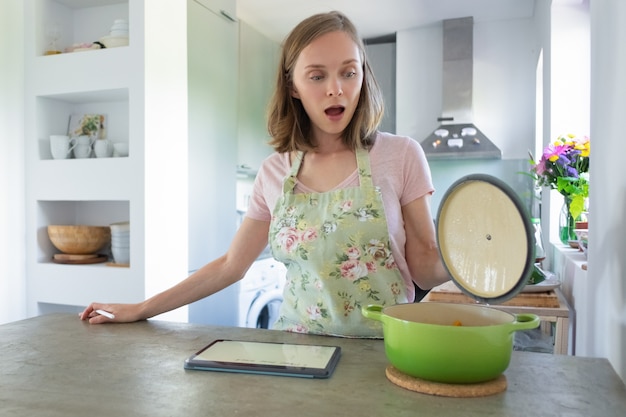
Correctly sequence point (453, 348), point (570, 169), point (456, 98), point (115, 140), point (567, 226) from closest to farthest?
point (453, 348), point (570, 169), point (567, 226), point (115, 140), point (456, 98)

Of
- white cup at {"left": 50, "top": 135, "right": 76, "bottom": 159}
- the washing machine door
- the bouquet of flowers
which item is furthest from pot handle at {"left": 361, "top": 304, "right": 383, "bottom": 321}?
the washing machine door

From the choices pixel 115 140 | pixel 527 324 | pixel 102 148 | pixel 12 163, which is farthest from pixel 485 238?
pixel 12 163

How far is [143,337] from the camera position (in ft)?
3.21

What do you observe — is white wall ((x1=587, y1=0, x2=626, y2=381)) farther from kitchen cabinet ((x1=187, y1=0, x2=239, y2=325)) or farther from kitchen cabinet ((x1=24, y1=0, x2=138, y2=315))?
kitchen cabinet ((x1=187, y1=0, x2=239, y2=325))

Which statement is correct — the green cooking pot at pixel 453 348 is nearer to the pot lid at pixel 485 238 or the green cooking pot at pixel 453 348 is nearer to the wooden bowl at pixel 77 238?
the pot lid at pixel 485 238

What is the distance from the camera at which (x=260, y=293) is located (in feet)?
10.9

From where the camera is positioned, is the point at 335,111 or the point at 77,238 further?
the point at 77,238

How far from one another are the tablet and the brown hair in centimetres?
50

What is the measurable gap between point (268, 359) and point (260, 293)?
8.38 feet

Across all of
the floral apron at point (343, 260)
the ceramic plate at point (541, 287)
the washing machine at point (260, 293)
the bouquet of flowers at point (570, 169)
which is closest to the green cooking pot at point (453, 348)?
the floral apron at point (343, 260)

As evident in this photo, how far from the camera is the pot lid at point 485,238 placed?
665mm

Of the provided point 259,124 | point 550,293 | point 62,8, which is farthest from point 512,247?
point 259,124

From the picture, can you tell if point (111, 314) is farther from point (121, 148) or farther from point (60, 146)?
point (60, 146)

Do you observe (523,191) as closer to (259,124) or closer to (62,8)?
(259,124)
